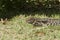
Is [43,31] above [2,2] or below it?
below

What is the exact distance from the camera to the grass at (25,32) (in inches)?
251

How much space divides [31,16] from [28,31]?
5.07 feet

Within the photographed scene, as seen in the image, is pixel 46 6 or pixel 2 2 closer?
pixel 2 2

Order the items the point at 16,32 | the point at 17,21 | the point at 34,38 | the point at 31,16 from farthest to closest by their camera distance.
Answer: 1. the point at 31,16
2. the point at 17,21
3. the point at 16,32
4. the point at 34,38

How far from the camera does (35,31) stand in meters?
6.79

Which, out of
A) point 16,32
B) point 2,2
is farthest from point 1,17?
point 16,32

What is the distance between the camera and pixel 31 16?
8.24 meters

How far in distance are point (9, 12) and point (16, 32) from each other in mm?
2259

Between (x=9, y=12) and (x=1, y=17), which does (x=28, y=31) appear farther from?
(x=9, y=12)

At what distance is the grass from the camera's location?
6.37 m

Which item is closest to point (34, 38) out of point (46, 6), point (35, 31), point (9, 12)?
point (35, 31)

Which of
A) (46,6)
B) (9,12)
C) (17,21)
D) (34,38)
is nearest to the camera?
(34,38)

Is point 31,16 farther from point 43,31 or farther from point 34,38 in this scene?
point 34,38

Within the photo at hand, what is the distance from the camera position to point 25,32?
6691 mm
